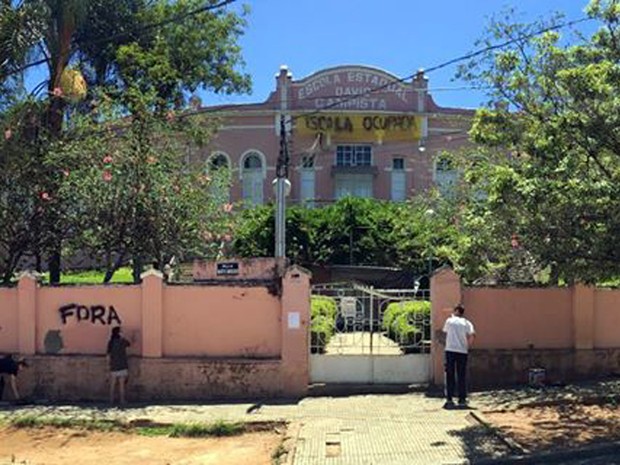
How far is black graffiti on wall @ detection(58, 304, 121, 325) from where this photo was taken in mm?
15078

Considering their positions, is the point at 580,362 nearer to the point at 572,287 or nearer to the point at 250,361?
the point at 572,287

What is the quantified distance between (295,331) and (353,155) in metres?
23.6

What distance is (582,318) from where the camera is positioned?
15.0 m

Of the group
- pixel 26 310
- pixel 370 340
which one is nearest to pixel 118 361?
pixel 26 310

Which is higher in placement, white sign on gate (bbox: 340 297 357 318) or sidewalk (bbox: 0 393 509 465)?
white sign on gate (bbox: 340 297 357 318)

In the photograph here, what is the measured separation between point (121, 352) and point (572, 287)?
8.40 meters

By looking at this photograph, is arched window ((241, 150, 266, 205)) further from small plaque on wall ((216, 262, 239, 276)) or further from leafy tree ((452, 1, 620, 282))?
leafy tree ((452, 1, 620, 282))

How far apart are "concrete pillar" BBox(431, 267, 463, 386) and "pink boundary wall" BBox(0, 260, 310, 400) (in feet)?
7.62

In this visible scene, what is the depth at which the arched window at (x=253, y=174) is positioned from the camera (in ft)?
121

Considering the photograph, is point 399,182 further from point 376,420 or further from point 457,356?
point 376,420

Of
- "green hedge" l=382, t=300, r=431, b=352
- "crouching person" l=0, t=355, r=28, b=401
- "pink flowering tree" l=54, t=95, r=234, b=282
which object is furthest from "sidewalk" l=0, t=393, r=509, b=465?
"pink flowering tree" l=54, t=95, r=234, b=282

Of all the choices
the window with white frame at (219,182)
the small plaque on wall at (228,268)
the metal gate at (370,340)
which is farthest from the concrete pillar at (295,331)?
the window with white frame at (219,182)

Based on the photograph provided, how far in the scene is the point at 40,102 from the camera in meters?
18.2

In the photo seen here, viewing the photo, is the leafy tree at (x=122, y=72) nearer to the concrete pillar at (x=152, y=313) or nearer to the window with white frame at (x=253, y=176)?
the concrete pillar at (x=152, y=313)
